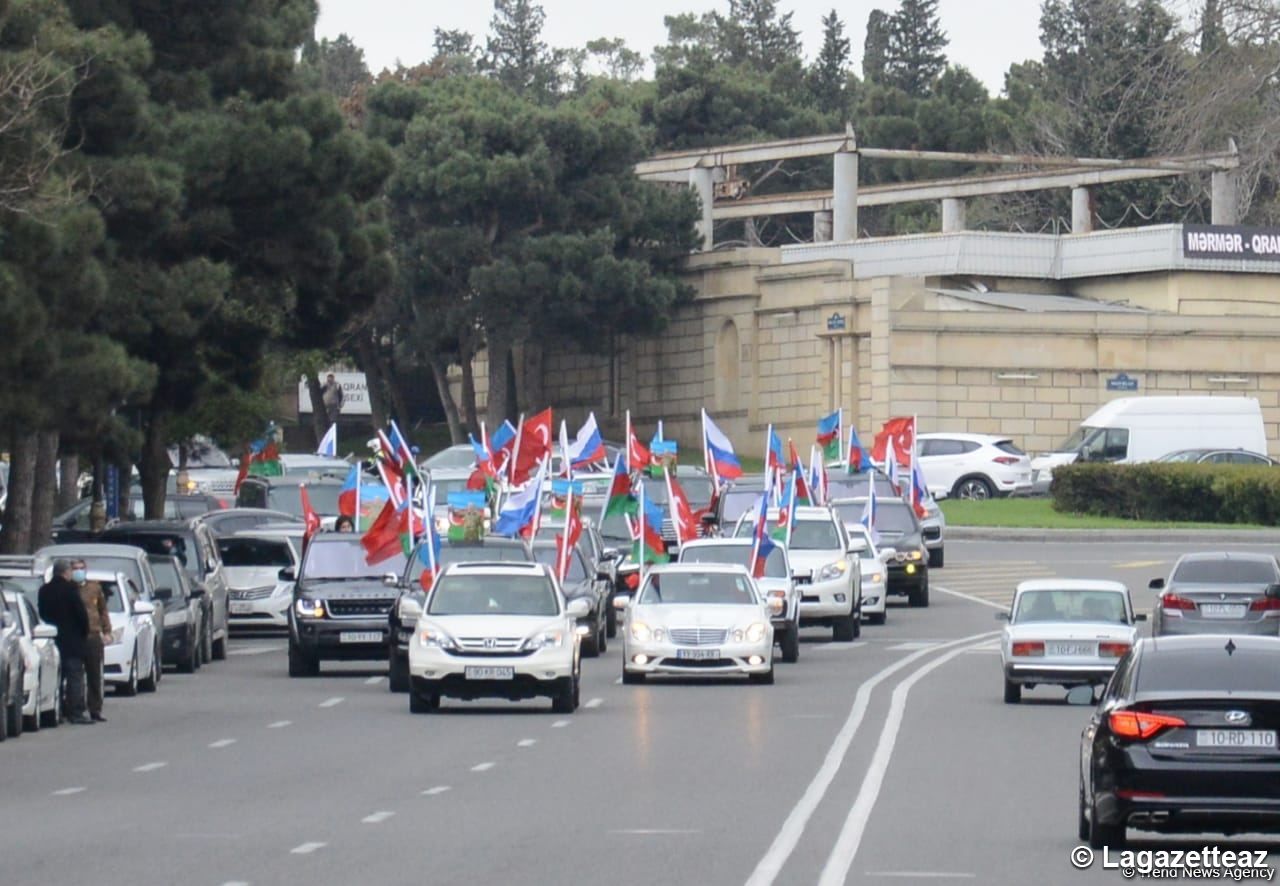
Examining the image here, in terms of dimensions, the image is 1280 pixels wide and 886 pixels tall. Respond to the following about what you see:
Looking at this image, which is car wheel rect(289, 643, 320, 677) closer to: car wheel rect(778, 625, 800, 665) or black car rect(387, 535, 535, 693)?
black car rect(387, 535, 535, 693)

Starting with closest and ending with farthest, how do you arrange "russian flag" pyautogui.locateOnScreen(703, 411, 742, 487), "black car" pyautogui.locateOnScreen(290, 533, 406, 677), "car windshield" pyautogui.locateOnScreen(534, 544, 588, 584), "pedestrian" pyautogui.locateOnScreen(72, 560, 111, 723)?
"pedestrian" pyautogui.locateOnScreen(72, 560, 111, 723) → "black car" pyautogui.locateOnScreen(290, 533, 406, 677) → "car windshield" pyautogui.locateOnScreen(534, 544, 588, 584) → "russian flag" pyautogui.locateOnScreen(703, 411, 742, 487)

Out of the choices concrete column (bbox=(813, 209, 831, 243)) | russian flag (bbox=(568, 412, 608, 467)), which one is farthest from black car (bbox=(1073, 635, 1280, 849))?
concrete column (bbox=(813, 209, 831, 243))

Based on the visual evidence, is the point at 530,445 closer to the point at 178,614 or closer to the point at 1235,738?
the point at 178,614

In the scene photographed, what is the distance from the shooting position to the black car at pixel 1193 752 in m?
13.1

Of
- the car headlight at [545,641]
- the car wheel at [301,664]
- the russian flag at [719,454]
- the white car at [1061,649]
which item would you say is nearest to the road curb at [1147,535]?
the russian flag at [719,454]

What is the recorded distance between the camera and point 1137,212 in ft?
327

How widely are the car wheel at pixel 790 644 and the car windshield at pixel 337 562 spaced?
17.2 feet

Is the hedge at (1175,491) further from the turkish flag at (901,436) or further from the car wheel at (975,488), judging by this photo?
the turkish flag at (901,436)

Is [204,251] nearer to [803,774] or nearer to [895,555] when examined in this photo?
[895,555]

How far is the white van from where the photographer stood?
6216 centimetres

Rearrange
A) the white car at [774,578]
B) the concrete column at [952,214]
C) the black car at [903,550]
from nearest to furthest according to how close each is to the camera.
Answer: the white car at [774,578]
the black car at [903,550]
the concrete column at [952,214]

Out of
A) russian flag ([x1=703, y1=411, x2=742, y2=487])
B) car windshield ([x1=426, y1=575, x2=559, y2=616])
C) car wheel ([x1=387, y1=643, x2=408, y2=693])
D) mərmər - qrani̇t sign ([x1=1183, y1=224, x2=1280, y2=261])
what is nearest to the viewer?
car windshield ([x1=426, y1=575, x2=559, y2=616])

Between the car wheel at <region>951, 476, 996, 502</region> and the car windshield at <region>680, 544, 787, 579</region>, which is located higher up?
the car wheel at <region>951, 476, 996, 502</region>

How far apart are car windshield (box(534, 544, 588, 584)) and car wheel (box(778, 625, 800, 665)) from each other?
3.09 m
